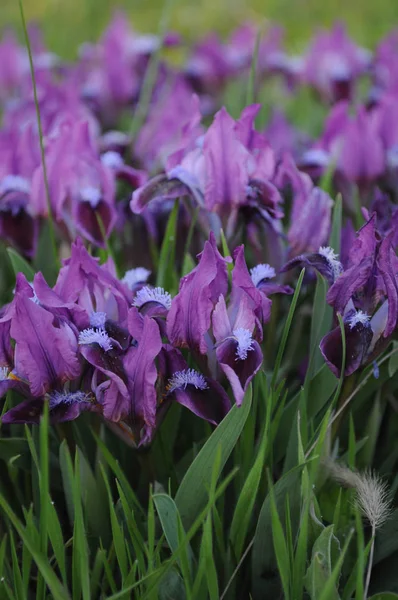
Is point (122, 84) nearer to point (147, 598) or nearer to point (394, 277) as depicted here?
point (394, 277)

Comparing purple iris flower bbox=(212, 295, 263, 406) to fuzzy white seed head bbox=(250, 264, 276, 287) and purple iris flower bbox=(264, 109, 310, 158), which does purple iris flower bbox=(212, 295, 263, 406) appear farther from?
purple iris flower bbox=(264, 109, 310, 158)

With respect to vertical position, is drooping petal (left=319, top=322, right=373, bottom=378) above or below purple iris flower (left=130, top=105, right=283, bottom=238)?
below

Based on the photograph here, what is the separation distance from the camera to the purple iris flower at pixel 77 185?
1.63m

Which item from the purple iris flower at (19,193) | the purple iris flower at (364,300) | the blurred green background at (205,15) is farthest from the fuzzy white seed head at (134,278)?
the blurred green background at (205,15)

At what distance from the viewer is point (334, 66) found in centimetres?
283

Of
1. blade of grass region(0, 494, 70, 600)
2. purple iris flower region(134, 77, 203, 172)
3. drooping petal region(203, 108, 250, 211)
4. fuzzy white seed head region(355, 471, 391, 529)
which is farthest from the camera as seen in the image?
purple iris flower region(134, 77, 203, 172)

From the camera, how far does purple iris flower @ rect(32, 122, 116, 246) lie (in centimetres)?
163

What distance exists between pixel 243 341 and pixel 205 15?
5300mm

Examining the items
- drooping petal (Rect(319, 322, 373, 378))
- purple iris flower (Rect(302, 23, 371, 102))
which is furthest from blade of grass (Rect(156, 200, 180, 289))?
purple iris flower (Rect(302, 23, 371, 102))

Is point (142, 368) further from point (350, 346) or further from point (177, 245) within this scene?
point (177, 245)

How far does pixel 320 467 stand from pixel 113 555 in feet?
1.20

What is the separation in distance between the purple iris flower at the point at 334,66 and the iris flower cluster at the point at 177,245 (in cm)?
20

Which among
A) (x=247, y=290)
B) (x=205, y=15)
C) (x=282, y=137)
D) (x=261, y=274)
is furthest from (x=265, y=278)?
(x=205, y=15)

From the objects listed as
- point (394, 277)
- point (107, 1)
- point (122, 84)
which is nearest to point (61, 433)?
point (394, 277)
